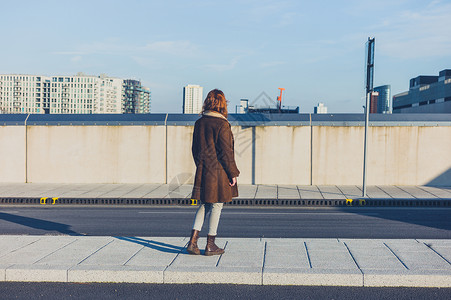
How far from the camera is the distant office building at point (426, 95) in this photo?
6550 centimetres

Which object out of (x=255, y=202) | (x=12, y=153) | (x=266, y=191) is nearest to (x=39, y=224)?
(x=255, y=202)

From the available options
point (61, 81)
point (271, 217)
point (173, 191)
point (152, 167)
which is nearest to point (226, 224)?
point (271, 217)

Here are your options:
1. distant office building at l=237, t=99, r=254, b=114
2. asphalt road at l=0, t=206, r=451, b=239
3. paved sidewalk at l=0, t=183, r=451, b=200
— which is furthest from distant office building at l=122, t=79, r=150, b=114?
asphalt road at l=0, t=206, r=451, b=239

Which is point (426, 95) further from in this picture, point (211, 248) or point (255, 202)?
point (211, 248)

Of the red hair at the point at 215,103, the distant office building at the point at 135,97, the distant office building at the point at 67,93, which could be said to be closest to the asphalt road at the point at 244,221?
the red hair at the point at 215,103

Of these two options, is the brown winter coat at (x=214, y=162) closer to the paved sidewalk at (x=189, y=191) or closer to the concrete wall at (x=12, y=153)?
the paved sidewalk at (x=189, y=191)

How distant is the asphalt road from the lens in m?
8.51

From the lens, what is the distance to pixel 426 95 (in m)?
74.6

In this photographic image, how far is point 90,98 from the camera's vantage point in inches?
6850

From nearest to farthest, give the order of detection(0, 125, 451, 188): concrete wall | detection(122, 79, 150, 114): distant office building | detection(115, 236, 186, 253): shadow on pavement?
detection(115, 236, 186, 253): shadow on pavement < detection(0, 125, 451, 188): concrete wall < detection(122, 79, 150, 114): distant office building

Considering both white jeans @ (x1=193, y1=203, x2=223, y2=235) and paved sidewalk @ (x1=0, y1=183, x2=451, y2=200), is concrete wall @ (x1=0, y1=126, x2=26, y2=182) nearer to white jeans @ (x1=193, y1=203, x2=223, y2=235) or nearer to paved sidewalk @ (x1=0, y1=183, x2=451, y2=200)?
paved sidewalk @ (x1=0, y1=183, x2=451, y2=200)

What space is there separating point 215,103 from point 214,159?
2.31 ft

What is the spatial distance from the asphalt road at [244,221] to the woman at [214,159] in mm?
2612

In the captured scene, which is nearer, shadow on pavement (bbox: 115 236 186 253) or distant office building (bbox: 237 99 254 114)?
shadow on pavement (bbox: 115 236 186 253)
